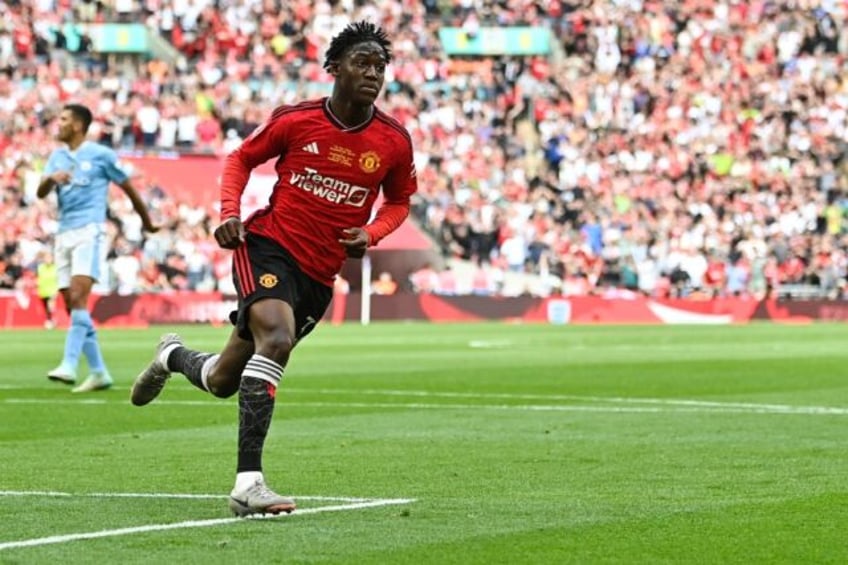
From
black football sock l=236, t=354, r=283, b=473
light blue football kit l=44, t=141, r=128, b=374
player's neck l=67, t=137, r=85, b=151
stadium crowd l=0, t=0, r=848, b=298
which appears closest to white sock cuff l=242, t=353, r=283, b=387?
black football sock l=236, t=354, r=283, b=473

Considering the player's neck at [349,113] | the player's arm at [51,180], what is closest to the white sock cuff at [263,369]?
the player's neck at [349,113]

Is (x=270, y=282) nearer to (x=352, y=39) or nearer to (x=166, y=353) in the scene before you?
(x=352, y=39)

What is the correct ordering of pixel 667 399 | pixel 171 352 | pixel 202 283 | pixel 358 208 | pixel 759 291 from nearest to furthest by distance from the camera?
A: pixel 358 208, pixel 171 352, pixel 667 399, pixel 202 283, pixel 759 291

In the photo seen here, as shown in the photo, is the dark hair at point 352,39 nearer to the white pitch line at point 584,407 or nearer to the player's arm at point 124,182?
the white pitch line at point 584,407

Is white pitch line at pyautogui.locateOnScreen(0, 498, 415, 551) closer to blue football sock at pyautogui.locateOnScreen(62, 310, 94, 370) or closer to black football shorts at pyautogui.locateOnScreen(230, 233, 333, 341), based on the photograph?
black football shorts at pyautogui.locateOnScreen(230, 233, 333, 341)

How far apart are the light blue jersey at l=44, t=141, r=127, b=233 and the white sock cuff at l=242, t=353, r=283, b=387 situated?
27.2 feet

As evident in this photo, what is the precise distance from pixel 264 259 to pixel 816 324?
34.8 meters

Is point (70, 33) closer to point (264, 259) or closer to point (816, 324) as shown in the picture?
point (816, 324)

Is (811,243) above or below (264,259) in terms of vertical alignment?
below

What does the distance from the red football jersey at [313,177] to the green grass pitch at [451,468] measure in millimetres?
1185

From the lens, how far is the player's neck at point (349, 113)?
9453 mm

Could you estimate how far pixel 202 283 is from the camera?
41.7 metres

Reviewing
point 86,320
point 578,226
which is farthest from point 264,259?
point 578,226

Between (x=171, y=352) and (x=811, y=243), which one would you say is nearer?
(x=171, y=352)
